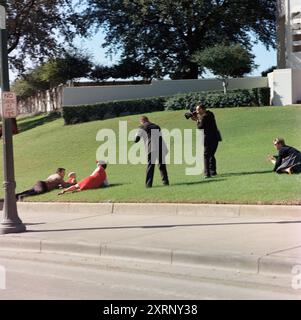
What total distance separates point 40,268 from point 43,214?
18.0 feet

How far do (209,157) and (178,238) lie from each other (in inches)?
210

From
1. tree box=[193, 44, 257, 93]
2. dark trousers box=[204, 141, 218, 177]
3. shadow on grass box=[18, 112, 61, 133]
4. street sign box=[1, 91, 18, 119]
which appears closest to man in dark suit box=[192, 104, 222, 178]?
dark trousers box=[204, 141, 218, 177]

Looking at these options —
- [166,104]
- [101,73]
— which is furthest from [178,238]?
[101,73]

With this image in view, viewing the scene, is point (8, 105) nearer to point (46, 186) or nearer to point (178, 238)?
point (178, 238)

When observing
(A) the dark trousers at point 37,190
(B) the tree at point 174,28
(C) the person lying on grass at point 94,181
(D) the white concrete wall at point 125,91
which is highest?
(B) the tree at point 174,28

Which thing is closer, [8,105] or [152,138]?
[8,105]

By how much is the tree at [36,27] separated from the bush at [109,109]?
36.7 ft

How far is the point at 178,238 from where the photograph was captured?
10008 mm

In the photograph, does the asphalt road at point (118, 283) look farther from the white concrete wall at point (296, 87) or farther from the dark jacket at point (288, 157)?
the white concrete wall at point (296, 87)

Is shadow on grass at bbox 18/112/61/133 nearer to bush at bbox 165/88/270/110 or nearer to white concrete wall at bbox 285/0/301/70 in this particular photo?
bush at bbox 165/88/270/110

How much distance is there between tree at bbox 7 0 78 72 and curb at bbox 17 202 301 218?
90.5 ft

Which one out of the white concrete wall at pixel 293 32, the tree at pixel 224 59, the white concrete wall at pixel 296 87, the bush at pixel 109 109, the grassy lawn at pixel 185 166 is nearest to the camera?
the grassy lawn at pixel 185 166

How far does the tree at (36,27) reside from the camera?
40656 millimetres

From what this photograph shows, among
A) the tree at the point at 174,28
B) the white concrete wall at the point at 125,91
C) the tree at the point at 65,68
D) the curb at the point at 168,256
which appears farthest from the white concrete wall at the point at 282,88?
the curb at the point at 168,256
